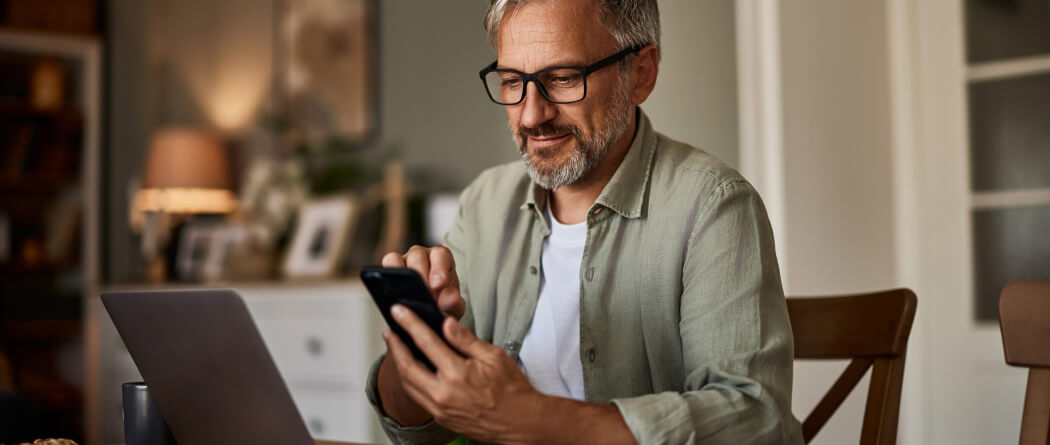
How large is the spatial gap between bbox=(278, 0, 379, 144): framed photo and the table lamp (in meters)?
0.49

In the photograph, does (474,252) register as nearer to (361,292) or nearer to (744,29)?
(744,29)

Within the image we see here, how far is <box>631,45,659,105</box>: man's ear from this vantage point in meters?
1.37

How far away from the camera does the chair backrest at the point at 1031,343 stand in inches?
43.8

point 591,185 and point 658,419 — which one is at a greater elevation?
point 591,185

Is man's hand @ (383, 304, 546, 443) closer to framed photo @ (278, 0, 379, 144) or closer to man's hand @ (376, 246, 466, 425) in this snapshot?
man's hand @ (376, 246, 466, 425)

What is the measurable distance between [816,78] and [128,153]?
13.5ft

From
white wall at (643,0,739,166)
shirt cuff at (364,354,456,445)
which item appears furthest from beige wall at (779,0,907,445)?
shirt cuff at (364,354,456,445)

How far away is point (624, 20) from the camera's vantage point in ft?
4.32

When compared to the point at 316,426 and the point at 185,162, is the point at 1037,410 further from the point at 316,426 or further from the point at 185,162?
the point at 185,162

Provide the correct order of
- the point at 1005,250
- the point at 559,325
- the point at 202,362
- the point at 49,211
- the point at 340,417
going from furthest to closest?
the point at 49,211 → the point at 340,417 → the point at 1005,250 → the point at 559,325 → the point at 202,362

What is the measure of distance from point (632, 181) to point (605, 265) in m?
0.13

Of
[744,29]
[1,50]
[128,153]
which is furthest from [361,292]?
[1,50]

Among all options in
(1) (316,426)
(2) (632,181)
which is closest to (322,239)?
(1) (316,426)

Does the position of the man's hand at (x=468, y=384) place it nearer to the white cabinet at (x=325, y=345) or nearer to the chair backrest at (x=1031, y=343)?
the chair backrest at (x=1031, y=343)
